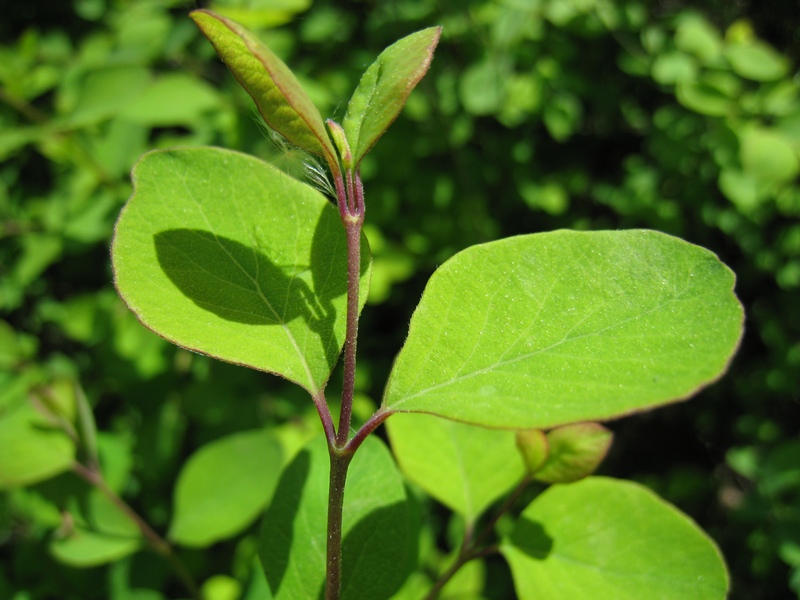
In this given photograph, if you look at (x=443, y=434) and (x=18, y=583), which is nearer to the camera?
(x=443, y=434)

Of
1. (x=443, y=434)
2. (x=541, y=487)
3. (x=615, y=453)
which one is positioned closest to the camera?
(x=443, y=434)

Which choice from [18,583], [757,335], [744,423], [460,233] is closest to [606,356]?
[18,583]

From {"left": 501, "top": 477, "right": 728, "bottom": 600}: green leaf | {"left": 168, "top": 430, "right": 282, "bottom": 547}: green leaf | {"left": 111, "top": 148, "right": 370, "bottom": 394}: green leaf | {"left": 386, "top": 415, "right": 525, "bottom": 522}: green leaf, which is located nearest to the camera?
{"left": 111, "top": 148, "right": 370, "bottom": 394}: green leaf

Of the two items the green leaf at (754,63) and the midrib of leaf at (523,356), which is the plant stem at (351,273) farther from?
the green leaf at (754,63)

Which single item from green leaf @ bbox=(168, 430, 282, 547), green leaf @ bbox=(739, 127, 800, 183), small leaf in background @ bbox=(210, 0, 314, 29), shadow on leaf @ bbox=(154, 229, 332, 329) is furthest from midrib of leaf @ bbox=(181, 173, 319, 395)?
green leaf @ bbox=(739, 127, 800, 183)

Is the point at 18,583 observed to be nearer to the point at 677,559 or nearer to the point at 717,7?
the point at 677,559

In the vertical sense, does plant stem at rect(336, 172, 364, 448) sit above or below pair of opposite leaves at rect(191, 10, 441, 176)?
below

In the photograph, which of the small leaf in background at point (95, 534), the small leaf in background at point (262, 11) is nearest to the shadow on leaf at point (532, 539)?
the small leaf in background at point (95, 534)

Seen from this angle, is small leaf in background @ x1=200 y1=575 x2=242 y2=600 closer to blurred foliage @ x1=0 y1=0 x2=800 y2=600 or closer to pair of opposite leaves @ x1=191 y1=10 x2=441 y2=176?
blurred foliage @ x1=0 y1=0 x2=800 y2=600
